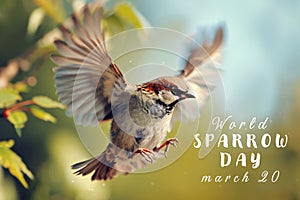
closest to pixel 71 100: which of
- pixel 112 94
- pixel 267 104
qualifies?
pixel 112 94

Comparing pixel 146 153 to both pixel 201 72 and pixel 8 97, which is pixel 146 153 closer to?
pixel 201 72

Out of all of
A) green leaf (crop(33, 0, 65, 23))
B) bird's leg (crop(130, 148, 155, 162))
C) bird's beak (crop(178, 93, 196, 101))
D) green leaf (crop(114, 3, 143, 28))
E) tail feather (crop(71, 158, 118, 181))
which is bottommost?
tail feather (crop(71, 158, 118, 181))

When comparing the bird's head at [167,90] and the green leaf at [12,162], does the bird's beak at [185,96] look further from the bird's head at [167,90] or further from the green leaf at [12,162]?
the green leaf at [12,162]

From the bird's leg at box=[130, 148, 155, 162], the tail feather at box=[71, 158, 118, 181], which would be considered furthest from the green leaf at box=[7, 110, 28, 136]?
the bird's leg at box=[130, 148, 155, 162]

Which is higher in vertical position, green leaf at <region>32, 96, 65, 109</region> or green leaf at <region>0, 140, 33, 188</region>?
green leaf at <region>32, 96, 65, 109</region>

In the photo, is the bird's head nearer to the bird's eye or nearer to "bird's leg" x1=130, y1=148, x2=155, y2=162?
the bird's eye
